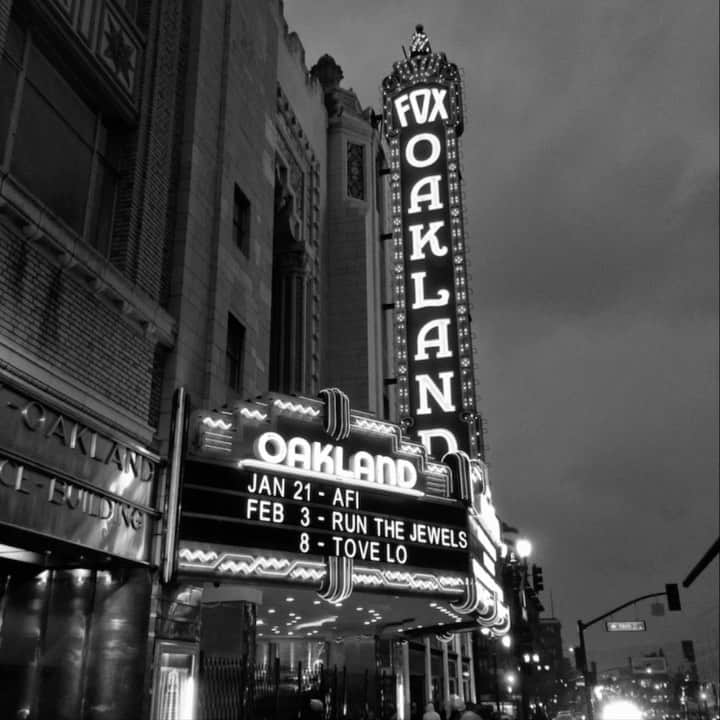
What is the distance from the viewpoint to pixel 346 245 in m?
32.7

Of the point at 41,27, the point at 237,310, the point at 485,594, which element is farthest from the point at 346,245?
the point at 41,27

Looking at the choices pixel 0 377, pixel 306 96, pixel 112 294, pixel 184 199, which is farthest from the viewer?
pixel 306 96

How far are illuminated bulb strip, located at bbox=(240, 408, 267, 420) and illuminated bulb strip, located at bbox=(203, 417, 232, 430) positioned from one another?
36 cm

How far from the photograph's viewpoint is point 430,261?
1062 inches

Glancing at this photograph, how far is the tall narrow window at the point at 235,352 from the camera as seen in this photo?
17984 millimetres

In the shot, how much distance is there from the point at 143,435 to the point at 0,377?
4082 millimetres

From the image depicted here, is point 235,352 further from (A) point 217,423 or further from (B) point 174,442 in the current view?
(B) point 174,442

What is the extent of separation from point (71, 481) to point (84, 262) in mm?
3588

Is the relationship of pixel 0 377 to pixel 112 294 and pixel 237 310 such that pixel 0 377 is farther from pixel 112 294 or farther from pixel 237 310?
pixel 237 310

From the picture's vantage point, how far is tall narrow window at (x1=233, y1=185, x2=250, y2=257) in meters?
19.3

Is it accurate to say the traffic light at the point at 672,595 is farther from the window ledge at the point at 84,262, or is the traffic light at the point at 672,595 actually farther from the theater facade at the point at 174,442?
the window ledge at the point at 84,262

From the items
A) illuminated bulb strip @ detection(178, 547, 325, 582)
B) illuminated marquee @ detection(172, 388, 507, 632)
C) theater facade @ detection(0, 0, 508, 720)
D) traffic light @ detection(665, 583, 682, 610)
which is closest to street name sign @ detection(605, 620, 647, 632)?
traffic light @ detection(665, 583, 682, 610)

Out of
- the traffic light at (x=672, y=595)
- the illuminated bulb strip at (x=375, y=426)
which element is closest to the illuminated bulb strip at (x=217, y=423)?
the illuminated bulb strip at (x=375, y=426)

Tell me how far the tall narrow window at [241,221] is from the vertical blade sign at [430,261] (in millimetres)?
7879
